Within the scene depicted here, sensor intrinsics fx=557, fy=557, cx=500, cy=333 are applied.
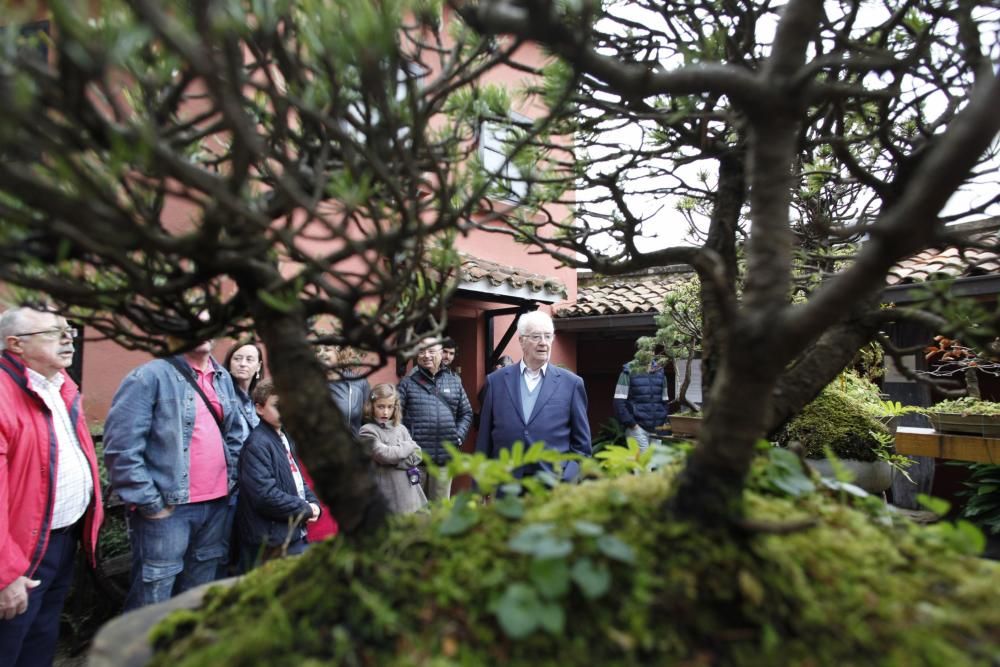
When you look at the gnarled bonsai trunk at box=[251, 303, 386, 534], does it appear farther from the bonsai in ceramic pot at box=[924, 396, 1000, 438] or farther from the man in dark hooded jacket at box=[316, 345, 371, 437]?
the bonsai in ceramic pot at box=[924, 396, 1000, 438]

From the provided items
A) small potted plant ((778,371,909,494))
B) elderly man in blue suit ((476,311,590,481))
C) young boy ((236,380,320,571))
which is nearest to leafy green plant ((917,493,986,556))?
small potted plant ((778,371,909,494))

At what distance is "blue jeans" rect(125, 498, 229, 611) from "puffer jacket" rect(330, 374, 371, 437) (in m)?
1.10

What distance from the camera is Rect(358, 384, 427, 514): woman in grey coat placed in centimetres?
400

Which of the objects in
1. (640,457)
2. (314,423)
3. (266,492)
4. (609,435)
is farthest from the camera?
(609,435)

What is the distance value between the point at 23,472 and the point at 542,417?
2.54m

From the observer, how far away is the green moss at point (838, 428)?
2939mm

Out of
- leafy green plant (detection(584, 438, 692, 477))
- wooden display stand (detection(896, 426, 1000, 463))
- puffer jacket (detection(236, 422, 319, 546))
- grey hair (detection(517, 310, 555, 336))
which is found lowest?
puffer jacket (detection(236, 422, 319, 546))

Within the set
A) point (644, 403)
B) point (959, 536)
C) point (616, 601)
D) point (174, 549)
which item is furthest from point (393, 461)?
point (644, 403)

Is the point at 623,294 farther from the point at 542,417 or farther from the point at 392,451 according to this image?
the point at 542,417

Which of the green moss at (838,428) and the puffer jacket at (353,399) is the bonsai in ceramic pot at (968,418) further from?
the puffer jacket at (353,399)

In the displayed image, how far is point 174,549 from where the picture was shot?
118 inches

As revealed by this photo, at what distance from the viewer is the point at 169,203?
475 centimetres

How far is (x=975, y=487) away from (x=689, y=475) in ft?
21.8

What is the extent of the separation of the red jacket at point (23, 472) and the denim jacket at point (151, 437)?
0.27m
